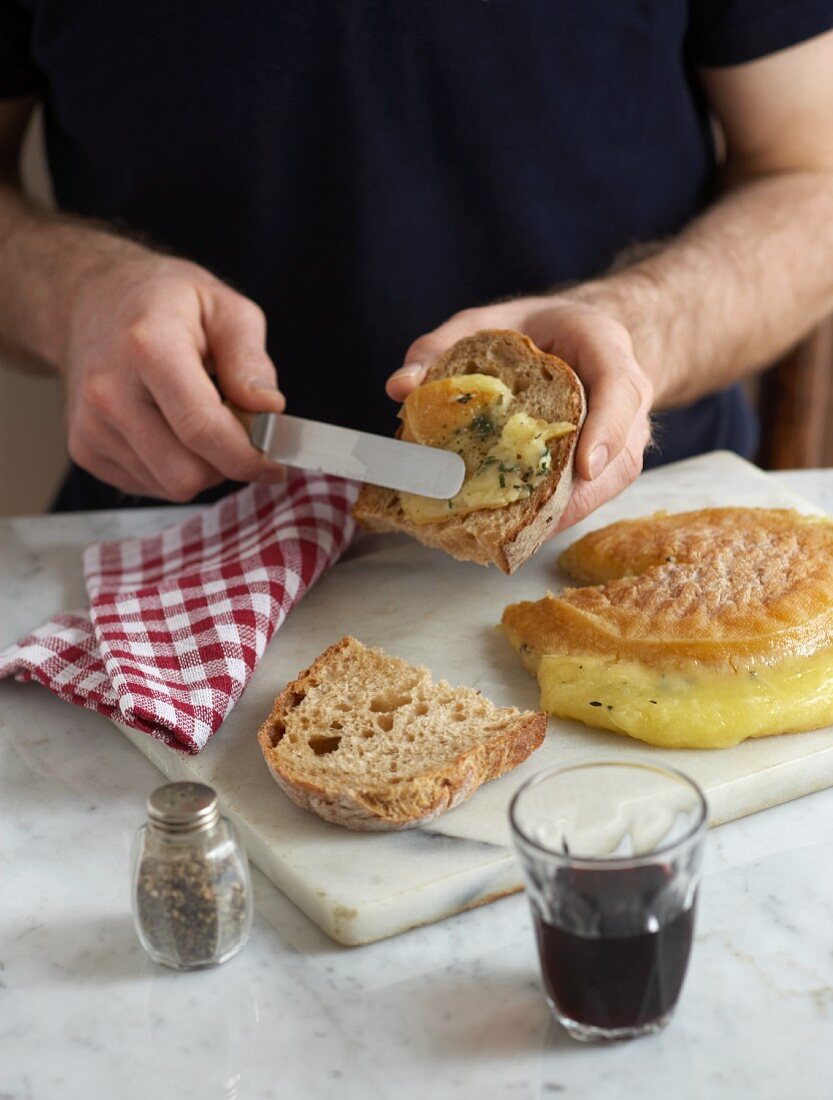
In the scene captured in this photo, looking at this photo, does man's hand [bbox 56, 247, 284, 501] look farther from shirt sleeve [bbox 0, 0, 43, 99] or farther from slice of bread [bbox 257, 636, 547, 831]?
shirt sleeve [bbox 0, 0, 43, 99]

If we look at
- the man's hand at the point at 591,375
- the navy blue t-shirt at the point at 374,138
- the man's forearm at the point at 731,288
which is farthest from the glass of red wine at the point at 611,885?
the navy blue t-shirt at the point at 374,138

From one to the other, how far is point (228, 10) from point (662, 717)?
1546 mm

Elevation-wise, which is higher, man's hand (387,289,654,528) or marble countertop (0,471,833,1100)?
man's hand (387,289,654,528)

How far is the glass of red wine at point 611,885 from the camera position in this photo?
45.8 inches

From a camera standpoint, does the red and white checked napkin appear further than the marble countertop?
Yes

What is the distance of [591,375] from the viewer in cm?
196

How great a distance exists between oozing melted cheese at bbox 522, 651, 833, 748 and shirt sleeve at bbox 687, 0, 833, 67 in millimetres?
1416

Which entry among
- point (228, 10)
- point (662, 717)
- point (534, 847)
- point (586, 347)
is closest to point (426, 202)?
point (228, 10)

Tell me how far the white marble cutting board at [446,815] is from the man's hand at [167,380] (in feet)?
0.97

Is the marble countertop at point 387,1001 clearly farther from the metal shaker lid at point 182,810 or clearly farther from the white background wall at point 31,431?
the white background wall at point 31,431

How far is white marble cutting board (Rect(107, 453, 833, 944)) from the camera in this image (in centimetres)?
140

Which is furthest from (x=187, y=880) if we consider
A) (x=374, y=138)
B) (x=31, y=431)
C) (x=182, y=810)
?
(x=31, y=431)

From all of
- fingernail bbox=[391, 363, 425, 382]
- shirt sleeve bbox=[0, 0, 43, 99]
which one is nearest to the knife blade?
fingernail bbox=[391, 363, 425, 382]

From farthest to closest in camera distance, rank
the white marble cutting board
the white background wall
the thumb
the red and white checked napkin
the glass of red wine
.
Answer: the white background wall, the thumb, the red and white checked napkin, the white marble cutting board, the glass of red wine
